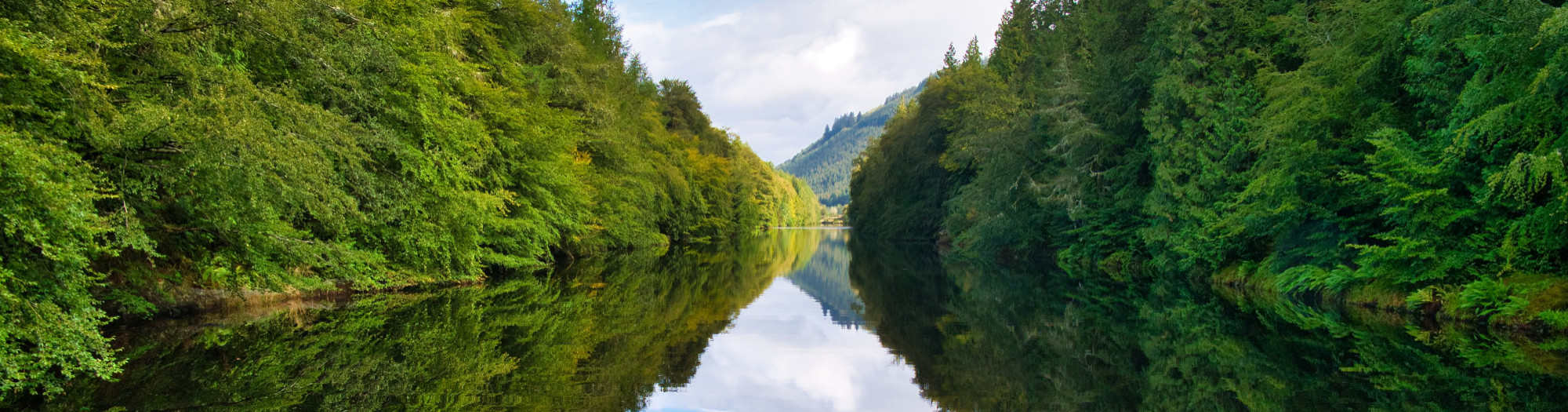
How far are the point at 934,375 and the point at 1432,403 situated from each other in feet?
12.5

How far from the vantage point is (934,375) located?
7426 millimetres

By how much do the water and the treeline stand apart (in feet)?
2.30

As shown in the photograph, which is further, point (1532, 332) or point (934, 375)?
point (1532, 332)

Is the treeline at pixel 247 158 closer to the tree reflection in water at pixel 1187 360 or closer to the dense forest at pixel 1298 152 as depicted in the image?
the tree reflection in water at pixel 1187 360

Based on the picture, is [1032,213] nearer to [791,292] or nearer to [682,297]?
Answer: [791,292]

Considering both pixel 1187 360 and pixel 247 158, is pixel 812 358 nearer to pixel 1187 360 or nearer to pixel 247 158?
pixel 1187 360

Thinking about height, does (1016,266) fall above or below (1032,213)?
below

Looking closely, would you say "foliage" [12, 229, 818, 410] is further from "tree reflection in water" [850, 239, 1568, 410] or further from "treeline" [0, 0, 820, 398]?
"tree reflection in water" [850, 239, 1568, 410]

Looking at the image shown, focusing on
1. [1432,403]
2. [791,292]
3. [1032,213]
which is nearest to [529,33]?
[791,292]

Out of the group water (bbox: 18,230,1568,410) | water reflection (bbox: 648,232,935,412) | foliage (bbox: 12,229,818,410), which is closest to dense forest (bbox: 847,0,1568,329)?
water (bbox: 18,230,1568,410)

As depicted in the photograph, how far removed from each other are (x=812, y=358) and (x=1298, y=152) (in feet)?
33.5

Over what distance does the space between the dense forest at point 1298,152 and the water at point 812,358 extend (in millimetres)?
1180

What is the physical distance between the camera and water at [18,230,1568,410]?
6027mm

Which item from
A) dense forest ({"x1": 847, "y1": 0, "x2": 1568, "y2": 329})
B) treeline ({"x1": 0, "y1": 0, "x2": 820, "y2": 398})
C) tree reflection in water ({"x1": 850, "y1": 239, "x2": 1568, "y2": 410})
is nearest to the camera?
treeline ({"x1": 0, "y1": 0, "x2": 820, "y2": 398})
